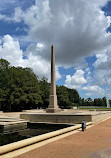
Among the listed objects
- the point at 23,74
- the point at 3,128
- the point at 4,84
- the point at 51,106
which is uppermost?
the point at 23,74

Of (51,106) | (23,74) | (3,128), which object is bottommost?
(3,128)

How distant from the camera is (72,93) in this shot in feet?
272

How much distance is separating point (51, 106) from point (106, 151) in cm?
1608

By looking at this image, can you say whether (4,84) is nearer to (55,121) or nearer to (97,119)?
(55,121)

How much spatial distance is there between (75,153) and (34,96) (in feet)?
98.2

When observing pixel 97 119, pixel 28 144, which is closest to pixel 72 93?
pixel 97 119

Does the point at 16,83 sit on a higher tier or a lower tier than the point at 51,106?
higher

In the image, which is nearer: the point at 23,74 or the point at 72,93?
the point at 23,74

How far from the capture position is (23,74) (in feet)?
121

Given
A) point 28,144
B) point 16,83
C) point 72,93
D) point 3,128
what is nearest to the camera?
point 28,144

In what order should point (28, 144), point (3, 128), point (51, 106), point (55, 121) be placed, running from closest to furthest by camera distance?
point (28, 144)
point (3, 128)
point (55, 121)
point (51, 106)

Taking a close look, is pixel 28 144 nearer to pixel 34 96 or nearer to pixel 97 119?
pixel 97 119

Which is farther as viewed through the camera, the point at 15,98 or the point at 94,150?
the point at 15,98

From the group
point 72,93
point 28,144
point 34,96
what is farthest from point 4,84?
point 72,93
